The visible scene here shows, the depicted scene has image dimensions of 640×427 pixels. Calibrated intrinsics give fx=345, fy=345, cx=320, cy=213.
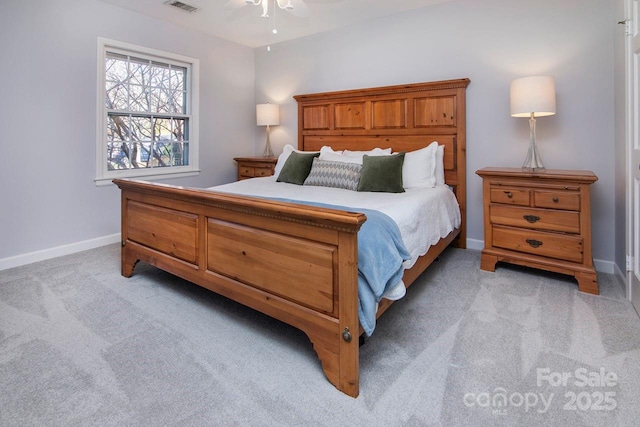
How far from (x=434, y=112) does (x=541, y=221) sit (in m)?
1.50

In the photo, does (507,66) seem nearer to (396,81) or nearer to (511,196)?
(396,81)

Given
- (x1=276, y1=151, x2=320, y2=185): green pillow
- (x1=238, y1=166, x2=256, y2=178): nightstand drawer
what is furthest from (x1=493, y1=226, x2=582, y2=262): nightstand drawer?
(x1=238, y1=166, x2=256, y2=178): nightstand drawer

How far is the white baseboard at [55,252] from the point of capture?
10.0 feet

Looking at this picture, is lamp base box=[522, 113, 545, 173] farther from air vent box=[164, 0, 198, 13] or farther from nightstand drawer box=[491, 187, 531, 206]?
air vent box=[164, 0, 198, 13]

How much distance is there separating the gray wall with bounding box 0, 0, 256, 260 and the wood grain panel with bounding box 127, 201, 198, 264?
1.13 metres

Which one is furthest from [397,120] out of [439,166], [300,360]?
[300,360]

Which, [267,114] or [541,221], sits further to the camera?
[267,114]

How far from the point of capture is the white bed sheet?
213 centimetres

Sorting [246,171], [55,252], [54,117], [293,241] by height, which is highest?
[54,117]

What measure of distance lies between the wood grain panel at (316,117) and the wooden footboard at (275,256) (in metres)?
2.42

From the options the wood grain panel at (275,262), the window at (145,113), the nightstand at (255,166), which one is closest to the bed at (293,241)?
the wood grain panel at (275,262)

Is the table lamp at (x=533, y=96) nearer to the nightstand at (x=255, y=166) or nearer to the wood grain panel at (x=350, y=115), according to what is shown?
the wood grain panel at (x=350, y=115)

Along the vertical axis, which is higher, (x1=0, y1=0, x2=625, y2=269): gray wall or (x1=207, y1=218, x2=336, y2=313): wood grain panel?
(x1=0, y1=0, x2=625, y2=269): gray wall

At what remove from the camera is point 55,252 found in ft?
10.9
